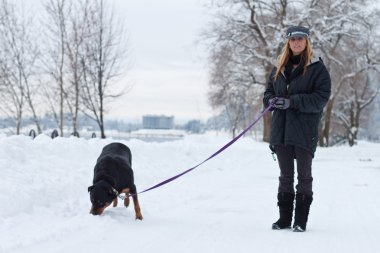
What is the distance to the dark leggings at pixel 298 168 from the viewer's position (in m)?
4.83

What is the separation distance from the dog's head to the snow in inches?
4.5

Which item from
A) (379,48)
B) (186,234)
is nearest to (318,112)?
(186,234)

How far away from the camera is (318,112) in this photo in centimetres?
477

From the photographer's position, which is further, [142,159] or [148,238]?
[142,159]

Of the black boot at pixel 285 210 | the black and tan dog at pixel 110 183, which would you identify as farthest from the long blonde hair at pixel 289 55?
the black and tan dog at pixel 110 183

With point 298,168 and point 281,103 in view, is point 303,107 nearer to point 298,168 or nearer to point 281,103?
point 281,103

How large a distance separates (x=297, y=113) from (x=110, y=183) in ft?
7.45

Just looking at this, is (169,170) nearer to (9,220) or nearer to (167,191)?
(167,191)

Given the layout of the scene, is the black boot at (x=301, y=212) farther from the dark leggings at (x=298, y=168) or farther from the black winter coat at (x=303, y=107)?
the black winter coat at (x=303, y=107)

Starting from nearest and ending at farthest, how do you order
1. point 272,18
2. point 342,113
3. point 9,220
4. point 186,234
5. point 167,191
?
point 186,234 → point 9,220 → point 167,191 → point 272,18 → point 342,113

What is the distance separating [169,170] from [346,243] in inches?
276

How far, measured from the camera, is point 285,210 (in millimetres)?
4934

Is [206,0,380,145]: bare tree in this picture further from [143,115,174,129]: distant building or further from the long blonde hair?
[143,115,174,129]: distant building

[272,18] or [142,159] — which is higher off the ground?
[272,18]
